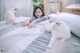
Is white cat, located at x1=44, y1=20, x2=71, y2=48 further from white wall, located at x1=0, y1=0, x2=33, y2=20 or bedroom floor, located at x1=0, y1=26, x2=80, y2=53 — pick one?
white wall, located at x1=0, y1=0, x2=33, y2=20

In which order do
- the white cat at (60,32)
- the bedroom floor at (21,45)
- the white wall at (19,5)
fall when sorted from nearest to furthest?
the bedroom floor at (21,45)
the white cat at (60,32)
the white wall at (19,5)

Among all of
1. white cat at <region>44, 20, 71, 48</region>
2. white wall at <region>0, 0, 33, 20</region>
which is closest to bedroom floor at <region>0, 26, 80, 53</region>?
white cat at <region>44, 20, 71, 48</region>

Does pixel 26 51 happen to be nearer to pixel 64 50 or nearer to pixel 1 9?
pixel 64 50

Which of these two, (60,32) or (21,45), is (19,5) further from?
(21,45)

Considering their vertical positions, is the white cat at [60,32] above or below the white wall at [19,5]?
below

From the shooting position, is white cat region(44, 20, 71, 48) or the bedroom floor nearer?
the bedroom floor

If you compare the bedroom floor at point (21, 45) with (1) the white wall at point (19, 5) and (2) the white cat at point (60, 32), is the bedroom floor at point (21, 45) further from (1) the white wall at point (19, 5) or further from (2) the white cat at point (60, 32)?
(1) the white wall at point (19, 5)

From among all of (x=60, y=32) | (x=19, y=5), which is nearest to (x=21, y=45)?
(x=60, y=32)

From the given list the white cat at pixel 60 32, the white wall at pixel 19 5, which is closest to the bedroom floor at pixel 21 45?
the white cat at pixel 60 32

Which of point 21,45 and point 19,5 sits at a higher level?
point 19,5

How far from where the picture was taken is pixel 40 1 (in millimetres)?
3295

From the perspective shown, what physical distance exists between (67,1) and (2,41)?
200 cm

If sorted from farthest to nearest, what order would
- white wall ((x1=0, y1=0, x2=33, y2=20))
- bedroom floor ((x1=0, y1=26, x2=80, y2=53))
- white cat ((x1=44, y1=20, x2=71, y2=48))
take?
white wall ((x1=0, y1=0, x2=33, y2=20)), white cat ((x1=44, y1=20, x2=71, y2=48)), bedroom floor ((x1=0, y1=26, x2=80, y2=53))


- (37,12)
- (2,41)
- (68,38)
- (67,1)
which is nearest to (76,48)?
(68,38)
